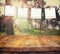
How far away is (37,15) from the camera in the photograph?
83.1 inches

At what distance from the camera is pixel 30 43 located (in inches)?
70.4

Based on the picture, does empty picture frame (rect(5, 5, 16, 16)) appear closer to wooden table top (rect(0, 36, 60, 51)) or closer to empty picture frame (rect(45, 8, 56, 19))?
wooden table top (rect(0, 36, 60, 51))

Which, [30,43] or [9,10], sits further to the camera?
[9,10]

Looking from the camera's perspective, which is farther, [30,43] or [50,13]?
[50,13]

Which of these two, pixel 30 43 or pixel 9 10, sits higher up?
pixel 9 10

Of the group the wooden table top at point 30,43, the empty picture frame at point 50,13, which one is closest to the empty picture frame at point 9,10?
the wooden table top at point 30,43

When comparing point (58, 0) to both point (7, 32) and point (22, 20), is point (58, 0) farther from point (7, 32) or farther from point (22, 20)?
point (7, 32)

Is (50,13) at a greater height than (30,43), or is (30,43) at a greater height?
(50,13)

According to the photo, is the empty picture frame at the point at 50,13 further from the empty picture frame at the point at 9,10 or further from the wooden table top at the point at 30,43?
the empty picture frame at the point at 9,10

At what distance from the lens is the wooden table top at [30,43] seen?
1653 mm

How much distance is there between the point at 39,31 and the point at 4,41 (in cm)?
49

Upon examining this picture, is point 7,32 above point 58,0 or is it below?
below

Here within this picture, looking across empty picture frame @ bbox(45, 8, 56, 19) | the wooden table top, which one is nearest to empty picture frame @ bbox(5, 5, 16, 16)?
the wooden table top

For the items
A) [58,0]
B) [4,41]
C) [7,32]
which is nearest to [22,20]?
[7,32]
